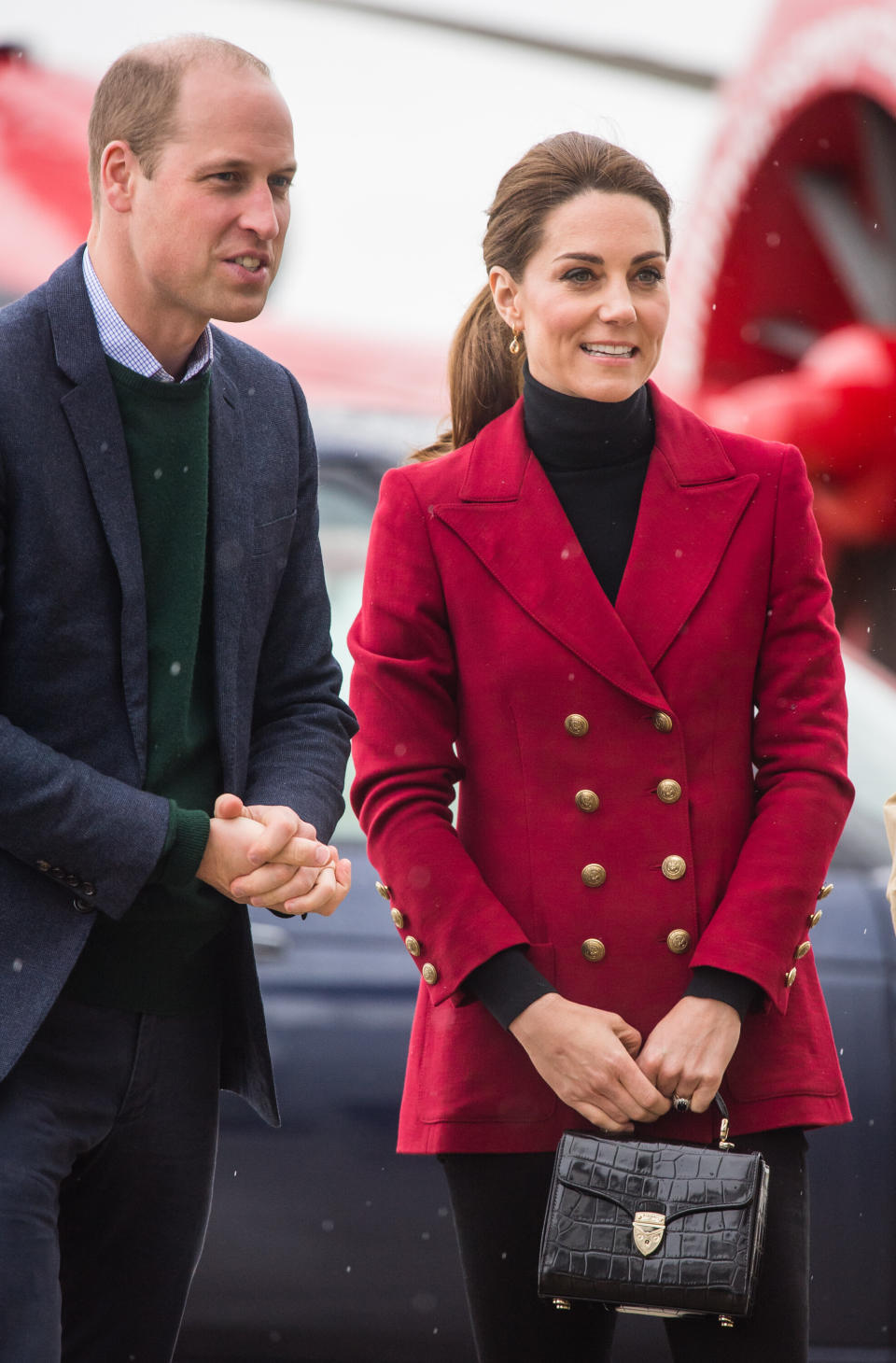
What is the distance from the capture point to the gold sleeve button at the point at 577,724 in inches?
71.4

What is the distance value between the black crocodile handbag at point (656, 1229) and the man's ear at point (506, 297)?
87 centimetres

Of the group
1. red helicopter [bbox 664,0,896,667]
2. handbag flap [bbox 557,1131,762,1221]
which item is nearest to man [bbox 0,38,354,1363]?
handbag flap [bbox 557,1131,762,1221]

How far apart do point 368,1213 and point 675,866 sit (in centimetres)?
109

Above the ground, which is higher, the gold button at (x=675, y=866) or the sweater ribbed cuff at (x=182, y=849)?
the gold button at (x=675, y=866)

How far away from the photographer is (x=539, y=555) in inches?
73.3

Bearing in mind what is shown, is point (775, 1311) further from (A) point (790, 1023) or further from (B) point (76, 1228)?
(B) point (76, 1228)

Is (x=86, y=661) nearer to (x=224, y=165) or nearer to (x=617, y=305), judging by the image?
(x=224, y=165)

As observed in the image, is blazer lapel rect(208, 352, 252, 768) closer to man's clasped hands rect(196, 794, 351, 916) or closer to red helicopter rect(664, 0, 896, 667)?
man's clasped hands rect(196, 794, 351, 916)

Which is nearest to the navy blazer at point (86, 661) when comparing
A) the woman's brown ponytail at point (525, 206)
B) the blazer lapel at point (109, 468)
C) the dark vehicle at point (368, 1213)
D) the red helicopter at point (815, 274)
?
the blazer lapel at point (109, 468)

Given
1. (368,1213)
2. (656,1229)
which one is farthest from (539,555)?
(368,1213)

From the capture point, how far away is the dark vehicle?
2613 millimetres

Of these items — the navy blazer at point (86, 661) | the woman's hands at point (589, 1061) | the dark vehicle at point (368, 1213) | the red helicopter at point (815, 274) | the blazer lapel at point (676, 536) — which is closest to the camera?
the navy blazer at point (86, 661)

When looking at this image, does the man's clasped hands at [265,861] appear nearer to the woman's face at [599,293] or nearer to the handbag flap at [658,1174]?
the handbag flap at [658,1174]

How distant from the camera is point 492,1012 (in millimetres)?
1786
